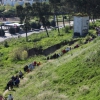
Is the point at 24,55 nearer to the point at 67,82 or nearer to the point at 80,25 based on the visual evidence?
the point at 80,25

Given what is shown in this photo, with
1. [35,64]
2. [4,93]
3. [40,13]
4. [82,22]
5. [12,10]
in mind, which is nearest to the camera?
[4,93]

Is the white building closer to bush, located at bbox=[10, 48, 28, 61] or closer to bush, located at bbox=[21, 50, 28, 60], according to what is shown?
bush, located at bbox=[10, 48, 28, 61]

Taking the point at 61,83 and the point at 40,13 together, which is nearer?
the point at 61,83

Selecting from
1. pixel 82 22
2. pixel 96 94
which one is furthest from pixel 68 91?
pixel 82 22

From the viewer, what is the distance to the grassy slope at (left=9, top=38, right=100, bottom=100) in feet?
59.2

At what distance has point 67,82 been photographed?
20.5m

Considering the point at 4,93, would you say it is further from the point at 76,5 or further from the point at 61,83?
the point at 76,5

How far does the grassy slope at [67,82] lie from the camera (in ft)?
59.2

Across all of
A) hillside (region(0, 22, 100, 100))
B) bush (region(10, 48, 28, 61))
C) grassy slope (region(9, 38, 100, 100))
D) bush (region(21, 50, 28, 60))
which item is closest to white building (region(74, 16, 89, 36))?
bush (region(10, 48, 28, 61))

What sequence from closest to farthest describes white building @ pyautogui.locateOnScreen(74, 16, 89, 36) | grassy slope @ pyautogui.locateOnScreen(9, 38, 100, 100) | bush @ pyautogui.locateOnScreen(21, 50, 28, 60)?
grassy slope @ pyautogui.locateOnScreen(9, 38, 100, 100) < bush @ pyautogui.locateOnScreen(21, 50, 28, 60) < white building @ pyautogui.locateOnScreen(74, 16, 89, 36)

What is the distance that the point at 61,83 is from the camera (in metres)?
20.8

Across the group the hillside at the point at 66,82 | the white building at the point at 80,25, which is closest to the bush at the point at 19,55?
the hillside at the point at 66,82

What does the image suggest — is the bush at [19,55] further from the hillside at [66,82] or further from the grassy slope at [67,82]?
the grassy slope at [67,82]

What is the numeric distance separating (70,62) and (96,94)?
813 cm
